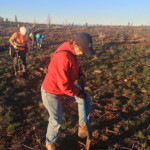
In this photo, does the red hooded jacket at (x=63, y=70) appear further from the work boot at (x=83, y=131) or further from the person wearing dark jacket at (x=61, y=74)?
the work boot at (x=83, y=131)

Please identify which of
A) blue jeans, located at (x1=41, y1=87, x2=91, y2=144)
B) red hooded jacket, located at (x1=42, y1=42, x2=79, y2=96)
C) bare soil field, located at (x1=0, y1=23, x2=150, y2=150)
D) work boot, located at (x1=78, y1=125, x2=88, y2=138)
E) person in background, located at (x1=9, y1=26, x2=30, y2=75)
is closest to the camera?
red hooded jacket, located at (x1=42, y1=42, x2=79, y2=96)

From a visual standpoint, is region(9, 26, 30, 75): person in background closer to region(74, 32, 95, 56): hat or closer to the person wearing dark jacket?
the person wearing dark jacket

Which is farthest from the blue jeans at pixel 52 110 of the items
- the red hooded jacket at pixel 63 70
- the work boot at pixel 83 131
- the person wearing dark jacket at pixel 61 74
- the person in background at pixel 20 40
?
the person in background at pixel 20 40

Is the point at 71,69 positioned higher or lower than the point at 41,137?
higher

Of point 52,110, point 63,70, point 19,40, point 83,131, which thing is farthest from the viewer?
point 19,40

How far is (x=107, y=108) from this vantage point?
203 inches

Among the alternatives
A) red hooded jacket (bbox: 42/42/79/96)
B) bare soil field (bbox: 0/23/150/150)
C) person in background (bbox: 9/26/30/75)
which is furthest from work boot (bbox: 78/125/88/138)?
person in background (bbox: 9/26/30/75)

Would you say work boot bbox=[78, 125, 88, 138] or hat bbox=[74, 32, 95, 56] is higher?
hat bbox=[74, 32, 95, 56]

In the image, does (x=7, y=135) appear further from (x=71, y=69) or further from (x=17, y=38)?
(x=17, y=38)

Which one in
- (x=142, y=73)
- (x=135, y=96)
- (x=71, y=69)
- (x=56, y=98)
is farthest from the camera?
(x=142, y=73)

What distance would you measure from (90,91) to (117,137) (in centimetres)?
274

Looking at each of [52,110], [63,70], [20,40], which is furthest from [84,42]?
[20,40]

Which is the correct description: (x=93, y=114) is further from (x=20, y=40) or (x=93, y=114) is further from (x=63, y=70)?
(x=20, y=40)

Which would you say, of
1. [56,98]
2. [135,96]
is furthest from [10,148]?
[135,96]
